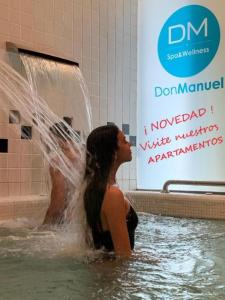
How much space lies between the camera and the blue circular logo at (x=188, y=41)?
4.93 m

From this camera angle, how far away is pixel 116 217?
6.90ft

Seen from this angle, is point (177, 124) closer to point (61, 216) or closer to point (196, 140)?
point (196, 140)

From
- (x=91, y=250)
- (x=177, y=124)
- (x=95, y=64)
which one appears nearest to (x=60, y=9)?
(x=95, y=64)

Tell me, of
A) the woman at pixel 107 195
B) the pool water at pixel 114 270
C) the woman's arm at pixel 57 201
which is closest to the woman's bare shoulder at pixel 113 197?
the woman at pixel 107 195

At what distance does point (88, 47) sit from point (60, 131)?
5.96 feet

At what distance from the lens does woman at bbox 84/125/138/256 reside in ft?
6.94

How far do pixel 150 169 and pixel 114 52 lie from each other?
1327mm

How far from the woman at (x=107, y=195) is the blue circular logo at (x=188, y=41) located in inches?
118

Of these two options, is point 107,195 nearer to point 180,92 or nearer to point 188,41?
point 180,92

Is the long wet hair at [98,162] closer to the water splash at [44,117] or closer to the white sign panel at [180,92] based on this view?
the water splash at [44,117]

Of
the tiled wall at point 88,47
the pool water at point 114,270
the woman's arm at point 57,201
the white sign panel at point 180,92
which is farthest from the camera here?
the white sign panel at point 180,92

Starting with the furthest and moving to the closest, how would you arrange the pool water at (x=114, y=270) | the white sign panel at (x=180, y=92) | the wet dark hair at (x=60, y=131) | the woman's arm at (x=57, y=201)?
the white sign panel at (x=180, y=92)
the wet dark hair at (x=60, y=131)
the woman's arm at (x=57, y=201)
the pool water at (x=114, y=270)

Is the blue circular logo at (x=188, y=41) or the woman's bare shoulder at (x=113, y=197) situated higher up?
the blue circular logo at (x=188, y=41)

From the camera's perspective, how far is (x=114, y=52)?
204 inches
